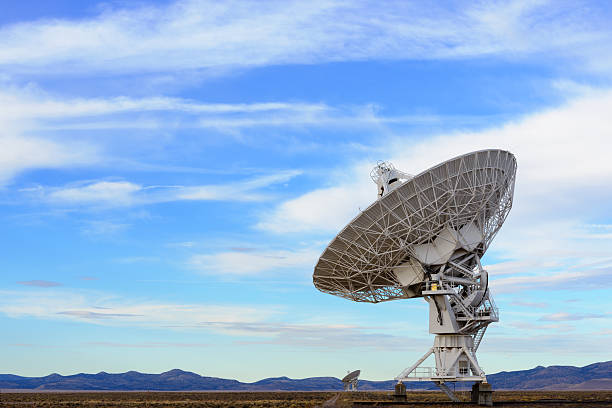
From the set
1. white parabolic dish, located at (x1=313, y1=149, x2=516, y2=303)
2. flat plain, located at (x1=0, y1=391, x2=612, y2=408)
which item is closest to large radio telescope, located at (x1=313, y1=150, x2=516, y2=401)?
white parabolic dish, located at (x1=313, y1=149, x2=516, y2=303)

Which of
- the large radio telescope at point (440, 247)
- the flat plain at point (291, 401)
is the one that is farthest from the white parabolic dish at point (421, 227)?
the flat plain at point (291, 401)

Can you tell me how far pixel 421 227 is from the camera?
144 feet

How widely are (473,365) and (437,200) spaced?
39.5ft

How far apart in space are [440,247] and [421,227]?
9.40 feet

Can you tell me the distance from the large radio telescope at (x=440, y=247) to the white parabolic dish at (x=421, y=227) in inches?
2.5

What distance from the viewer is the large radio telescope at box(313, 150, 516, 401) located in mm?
42594

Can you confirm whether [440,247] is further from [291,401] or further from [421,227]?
[291,401]

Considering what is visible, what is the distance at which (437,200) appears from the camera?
4262 cm

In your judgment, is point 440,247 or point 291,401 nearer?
point 440,247

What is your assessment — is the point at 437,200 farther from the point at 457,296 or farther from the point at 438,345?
the point at 438,345

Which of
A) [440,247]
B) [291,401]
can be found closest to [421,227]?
[440,247]

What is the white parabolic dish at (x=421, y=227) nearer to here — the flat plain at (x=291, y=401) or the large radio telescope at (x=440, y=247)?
the large radio telescope at (x=440, y=247)

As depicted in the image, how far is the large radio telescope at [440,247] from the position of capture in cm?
4259

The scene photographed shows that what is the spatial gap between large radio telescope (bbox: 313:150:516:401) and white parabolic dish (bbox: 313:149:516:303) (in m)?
0.06
